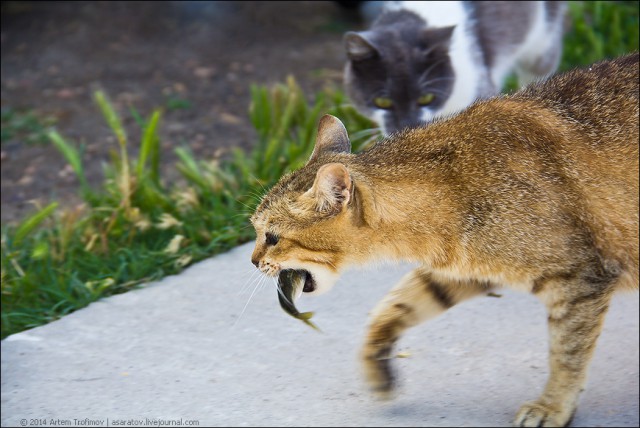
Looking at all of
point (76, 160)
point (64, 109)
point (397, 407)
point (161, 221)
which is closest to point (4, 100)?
point (64, 109)

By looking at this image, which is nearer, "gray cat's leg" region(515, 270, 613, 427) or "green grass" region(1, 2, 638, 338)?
"gray cat's leg" region(515, 270, 613, 427)

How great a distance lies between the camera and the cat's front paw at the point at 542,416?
2932mm

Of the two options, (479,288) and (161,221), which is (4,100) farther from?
(479,288)

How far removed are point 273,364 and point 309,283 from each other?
0.51 m

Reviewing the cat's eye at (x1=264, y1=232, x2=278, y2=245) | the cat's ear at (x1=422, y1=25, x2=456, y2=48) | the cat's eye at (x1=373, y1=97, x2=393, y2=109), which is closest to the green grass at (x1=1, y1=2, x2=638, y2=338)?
the cat's eye at (x1=373, y1=97, x2=393, y2=109)

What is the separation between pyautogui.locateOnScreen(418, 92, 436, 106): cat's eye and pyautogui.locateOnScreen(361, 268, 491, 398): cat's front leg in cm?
177

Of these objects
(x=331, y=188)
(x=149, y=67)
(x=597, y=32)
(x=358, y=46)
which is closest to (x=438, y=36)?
(x=358, y=46)

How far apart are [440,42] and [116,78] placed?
94.8 inches

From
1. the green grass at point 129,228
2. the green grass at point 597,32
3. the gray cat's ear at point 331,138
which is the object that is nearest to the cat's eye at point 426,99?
the green grass at point 129,228

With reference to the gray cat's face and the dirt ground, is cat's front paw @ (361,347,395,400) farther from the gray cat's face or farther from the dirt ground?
the dirt ground

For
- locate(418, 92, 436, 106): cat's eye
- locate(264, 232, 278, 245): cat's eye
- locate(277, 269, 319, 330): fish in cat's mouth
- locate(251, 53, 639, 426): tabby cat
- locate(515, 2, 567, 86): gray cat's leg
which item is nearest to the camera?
locate(251, 53, 639, 426): tabby cat

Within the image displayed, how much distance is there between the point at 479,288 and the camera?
3.07 meters

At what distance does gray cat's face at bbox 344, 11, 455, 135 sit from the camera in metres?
4.65

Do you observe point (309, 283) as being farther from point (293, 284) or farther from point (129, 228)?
point (129, 228)
